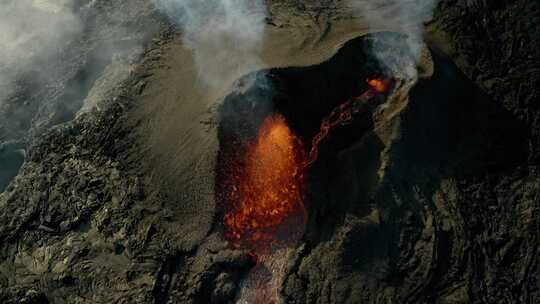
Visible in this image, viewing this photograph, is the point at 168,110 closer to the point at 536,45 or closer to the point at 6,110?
the point at 6,110

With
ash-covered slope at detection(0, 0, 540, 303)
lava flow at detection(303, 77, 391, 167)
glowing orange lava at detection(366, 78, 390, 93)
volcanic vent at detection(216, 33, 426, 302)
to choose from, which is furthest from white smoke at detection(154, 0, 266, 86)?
glowing orange lava at detection(366, 78, 390, 93)

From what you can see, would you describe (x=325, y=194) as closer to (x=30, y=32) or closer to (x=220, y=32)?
(x=220, y=32)

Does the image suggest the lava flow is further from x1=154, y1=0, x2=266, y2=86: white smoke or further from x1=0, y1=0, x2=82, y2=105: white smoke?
x1=0, y1=0, x2=82, y2=105: white smoke

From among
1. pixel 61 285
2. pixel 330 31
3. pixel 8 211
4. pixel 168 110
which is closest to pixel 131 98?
pixel 168 110

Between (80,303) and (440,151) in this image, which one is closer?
(80,303)

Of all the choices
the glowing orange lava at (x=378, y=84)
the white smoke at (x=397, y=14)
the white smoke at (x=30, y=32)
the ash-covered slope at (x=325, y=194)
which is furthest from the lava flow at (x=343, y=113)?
the white smoke at (x=30, y=32)

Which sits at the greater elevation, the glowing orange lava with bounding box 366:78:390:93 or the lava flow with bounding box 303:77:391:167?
the glowing orange lava with bounding box 366:78:390:93
